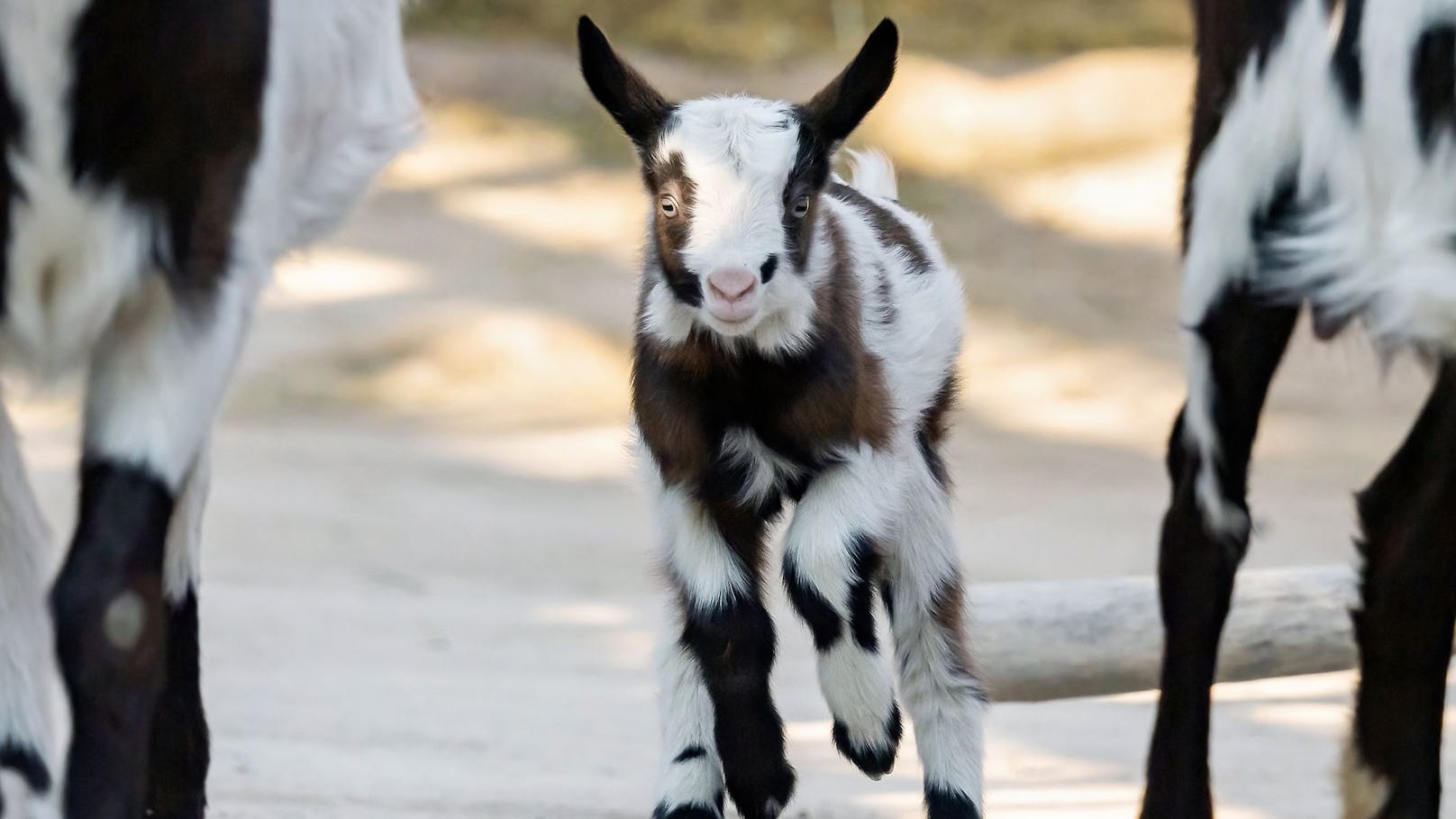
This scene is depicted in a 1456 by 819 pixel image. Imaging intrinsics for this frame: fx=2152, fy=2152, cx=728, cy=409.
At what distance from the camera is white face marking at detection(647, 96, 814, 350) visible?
3961 mm

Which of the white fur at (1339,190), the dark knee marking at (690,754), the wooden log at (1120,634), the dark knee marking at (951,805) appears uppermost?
the white fur at (1339,190)

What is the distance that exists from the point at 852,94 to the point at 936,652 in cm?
116

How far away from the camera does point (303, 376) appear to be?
35.4ft

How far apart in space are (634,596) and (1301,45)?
15.7 ft

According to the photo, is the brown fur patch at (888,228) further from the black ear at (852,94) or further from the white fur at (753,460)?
the white fur at (753,460)

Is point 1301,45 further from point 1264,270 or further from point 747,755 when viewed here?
point 747,755

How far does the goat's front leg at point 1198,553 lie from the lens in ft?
12.7

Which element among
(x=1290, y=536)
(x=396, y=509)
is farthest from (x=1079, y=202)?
(x=396, y=509)

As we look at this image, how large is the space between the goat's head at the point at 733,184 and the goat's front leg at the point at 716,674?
0.41 m

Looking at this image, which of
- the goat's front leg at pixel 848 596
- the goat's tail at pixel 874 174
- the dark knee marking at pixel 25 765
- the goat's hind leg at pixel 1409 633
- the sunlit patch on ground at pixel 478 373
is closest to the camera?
the dark knee marking at pixel 25 765

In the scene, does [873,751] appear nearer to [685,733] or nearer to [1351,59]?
[685,733]

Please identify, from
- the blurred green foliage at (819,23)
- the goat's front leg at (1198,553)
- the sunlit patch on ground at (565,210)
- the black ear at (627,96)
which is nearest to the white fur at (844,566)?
the goat's front leg at (1198,553)

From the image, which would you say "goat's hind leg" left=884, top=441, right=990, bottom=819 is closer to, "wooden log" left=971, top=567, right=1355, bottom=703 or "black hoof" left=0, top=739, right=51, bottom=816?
"wooden log" left=971, top=567, right=1355, bottom=703

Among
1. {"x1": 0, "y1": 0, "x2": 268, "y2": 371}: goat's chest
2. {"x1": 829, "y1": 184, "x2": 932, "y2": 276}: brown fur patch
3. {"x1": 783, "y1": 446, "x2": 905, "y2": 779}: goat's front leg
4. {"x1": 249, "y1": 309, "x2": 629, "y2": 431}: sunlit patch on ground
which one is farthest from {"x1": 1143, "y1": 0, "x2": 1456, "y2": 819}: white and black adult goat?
{"x1": 249, "y1": 309, "x2": 629, "y2": 431}: sunlit patch on ground
